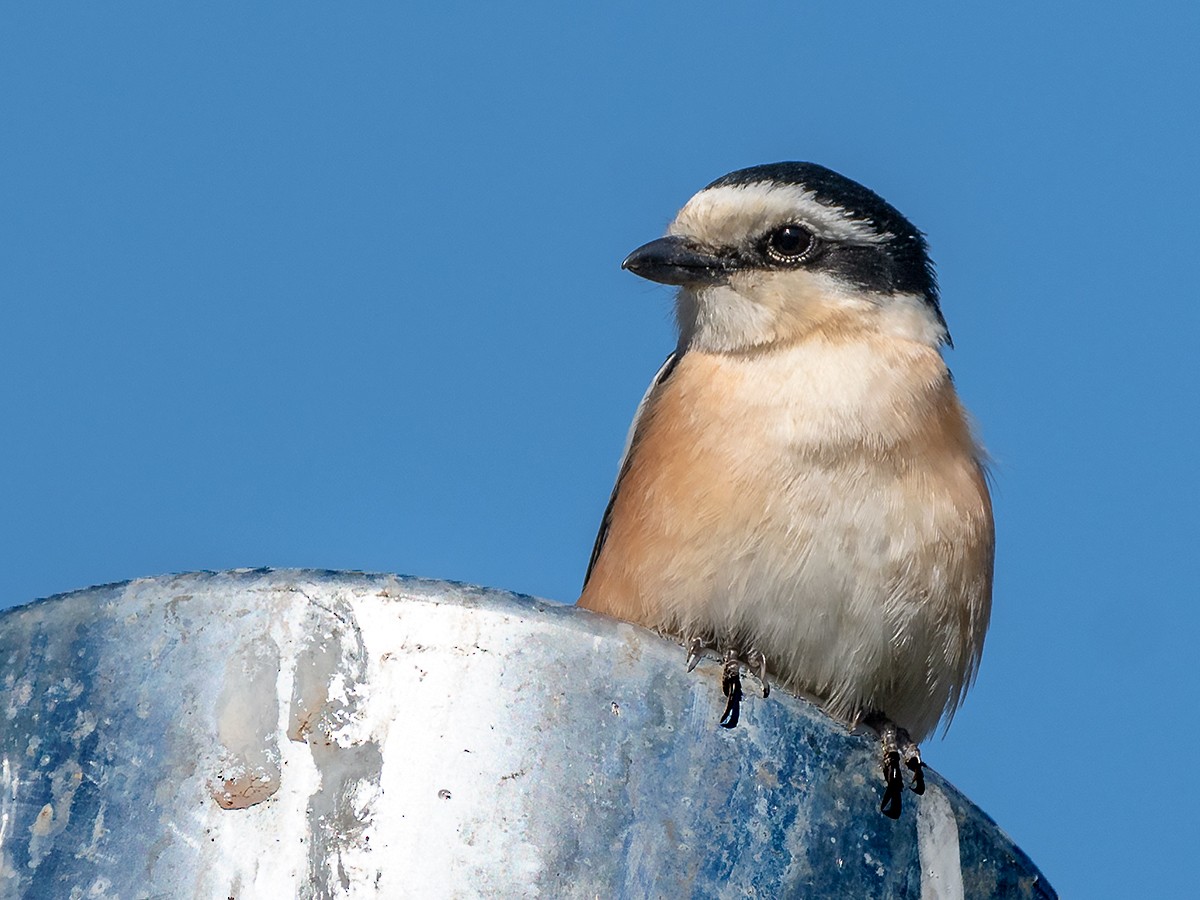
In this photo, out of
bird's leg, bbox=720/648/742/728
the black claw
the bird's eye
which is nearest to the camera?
bird's leg, bbox=720/648/742/728

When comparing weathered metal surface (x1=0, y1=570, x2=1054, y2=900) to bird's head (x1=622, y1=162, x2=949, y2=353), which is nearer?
weathered metal surface (x1=0, y1=570, x2=1054, y2=900)

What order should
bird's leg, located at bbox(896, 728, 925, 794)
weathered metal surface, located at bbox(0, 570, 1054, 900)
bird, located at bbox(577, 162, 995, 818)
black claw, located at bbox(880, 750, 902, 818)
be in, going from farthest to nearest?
bird, located at bbox(577, 162, 995, 818)
bird's leg, located at bbox(896, 728, 925, 794)
black claw, located at bbox(880, 750, 902, 818)
weathered metal surface, located at bbox(0, 570, 1054, 900)

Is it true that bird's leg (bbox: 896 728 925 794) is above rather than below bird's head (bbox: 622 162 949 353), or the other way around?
below

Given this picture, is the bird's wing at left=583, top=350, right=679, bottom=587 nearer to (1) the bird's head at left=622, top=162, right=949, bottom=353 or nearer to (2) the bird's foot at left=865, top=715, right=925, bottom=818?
(1) the bird's head at left=622, top=162, right=949, bottom=353

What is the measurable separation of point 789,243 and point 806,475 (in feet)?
3.86

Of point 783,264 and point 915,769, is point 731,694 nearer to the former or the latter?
point 915,769

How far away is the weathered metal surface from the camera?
108 inches

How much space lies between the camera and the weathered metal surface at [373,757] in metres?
2.73

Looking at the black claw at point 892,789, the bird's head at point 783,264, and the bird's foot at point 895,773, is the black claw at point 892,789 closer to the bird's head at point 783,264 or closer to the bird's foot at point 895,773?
the bird's foot at point 895,773

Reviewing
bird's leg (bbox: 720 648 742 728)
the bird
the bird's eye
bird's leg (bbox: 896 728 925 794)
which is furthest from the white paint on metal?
the bird's eye

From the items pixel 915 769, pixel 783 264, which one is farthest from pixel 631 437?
pixel 915 769

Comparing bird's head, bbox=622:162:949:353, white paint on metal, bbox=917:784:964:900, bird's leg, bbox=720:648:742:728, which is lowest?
white paint on metal, bbox=917:784:964:900

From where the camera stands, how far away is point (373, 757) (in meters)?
2.79

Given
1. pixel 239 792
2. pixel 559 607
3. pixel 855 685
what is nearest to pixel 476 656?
pixel 559 607
